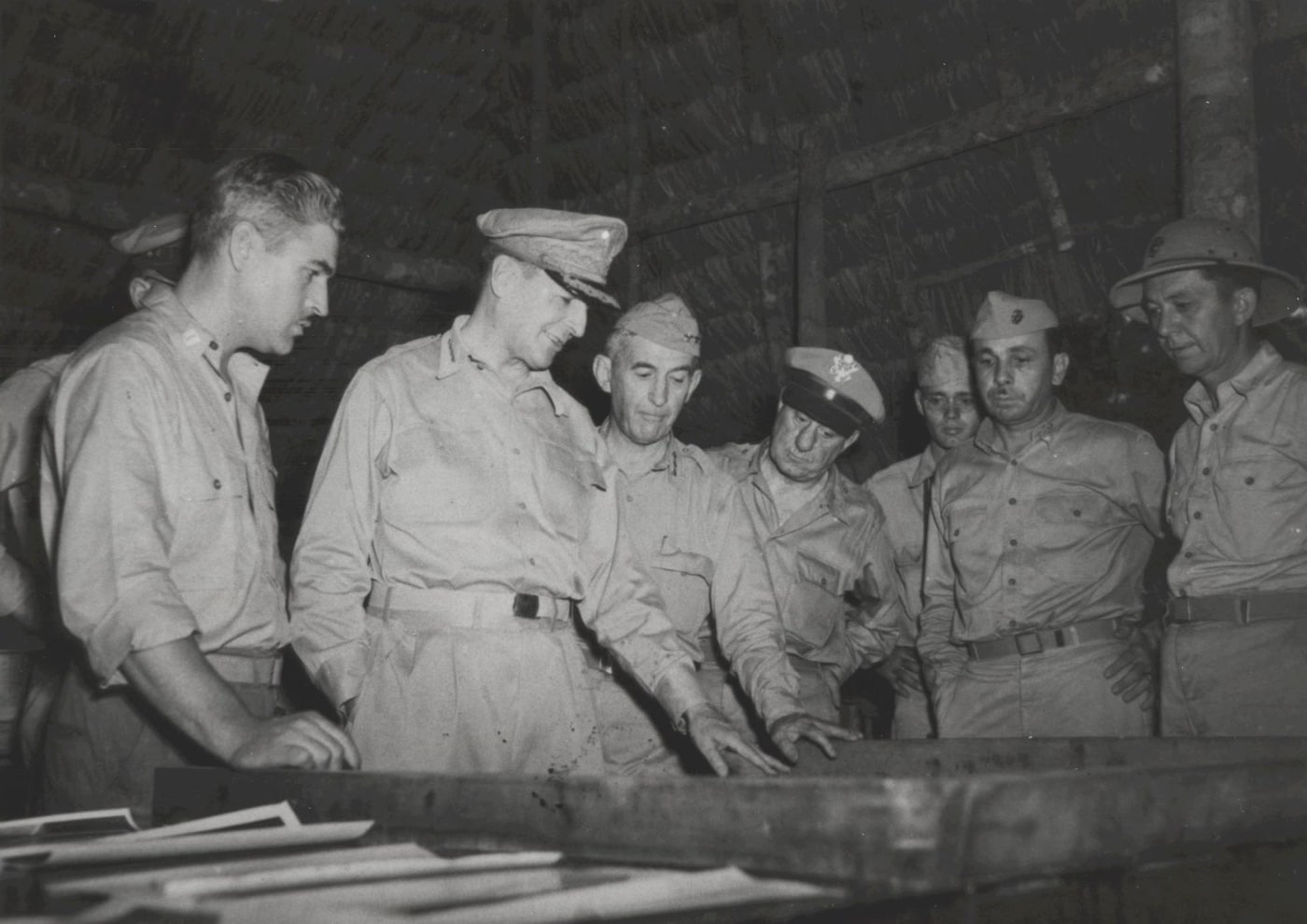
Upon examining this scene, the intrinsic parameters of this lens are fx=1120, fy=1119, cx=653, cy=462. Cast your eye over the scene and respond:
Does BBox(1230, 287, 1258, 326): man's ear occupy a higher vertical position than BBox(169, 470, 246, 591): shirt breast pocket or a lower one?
higher

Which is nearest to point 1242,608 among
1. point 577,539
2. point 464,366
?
point 577,539

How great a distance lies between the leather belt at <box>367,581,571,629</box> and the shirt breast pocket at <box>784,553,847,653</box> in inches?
71.0

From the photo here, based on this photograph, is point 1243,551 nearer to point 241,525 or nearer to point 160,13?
point 241,525

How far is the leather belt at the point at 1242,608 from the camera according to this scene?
10.7 feet

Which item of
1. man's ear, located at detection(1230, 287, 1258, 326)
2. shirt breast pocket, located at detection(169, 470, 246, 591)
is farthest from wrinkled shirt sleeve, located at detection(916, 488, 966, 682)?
shirt breast pocket, located at detection(169, 470, 246, 591)

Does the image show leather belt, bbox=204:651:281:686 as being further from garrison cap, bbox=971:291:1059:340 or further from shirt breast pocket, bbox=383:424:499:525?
garrison cap, bbox=971:291:1059:340

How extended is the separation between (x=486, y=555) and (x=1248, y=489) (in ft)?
7.67

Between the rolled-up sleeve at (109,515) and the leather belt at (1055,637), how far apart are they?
9.75 ft

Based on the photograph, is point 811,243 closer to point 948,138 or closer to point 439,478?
point 948,138

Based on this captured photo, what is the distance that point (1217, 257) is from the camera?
3.52 m

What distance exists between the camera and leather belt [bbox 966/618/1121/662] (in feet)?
13.0

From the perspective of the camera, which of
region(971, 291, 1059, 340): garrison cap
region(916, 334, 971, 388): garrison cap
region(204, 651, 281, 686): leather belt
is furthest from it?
region(916, 334, 971, 388): garrison cap

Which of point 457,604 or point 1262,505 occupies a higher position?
point 1262,505

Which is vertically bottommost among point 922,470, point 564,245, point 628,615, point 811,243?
point 628,615
